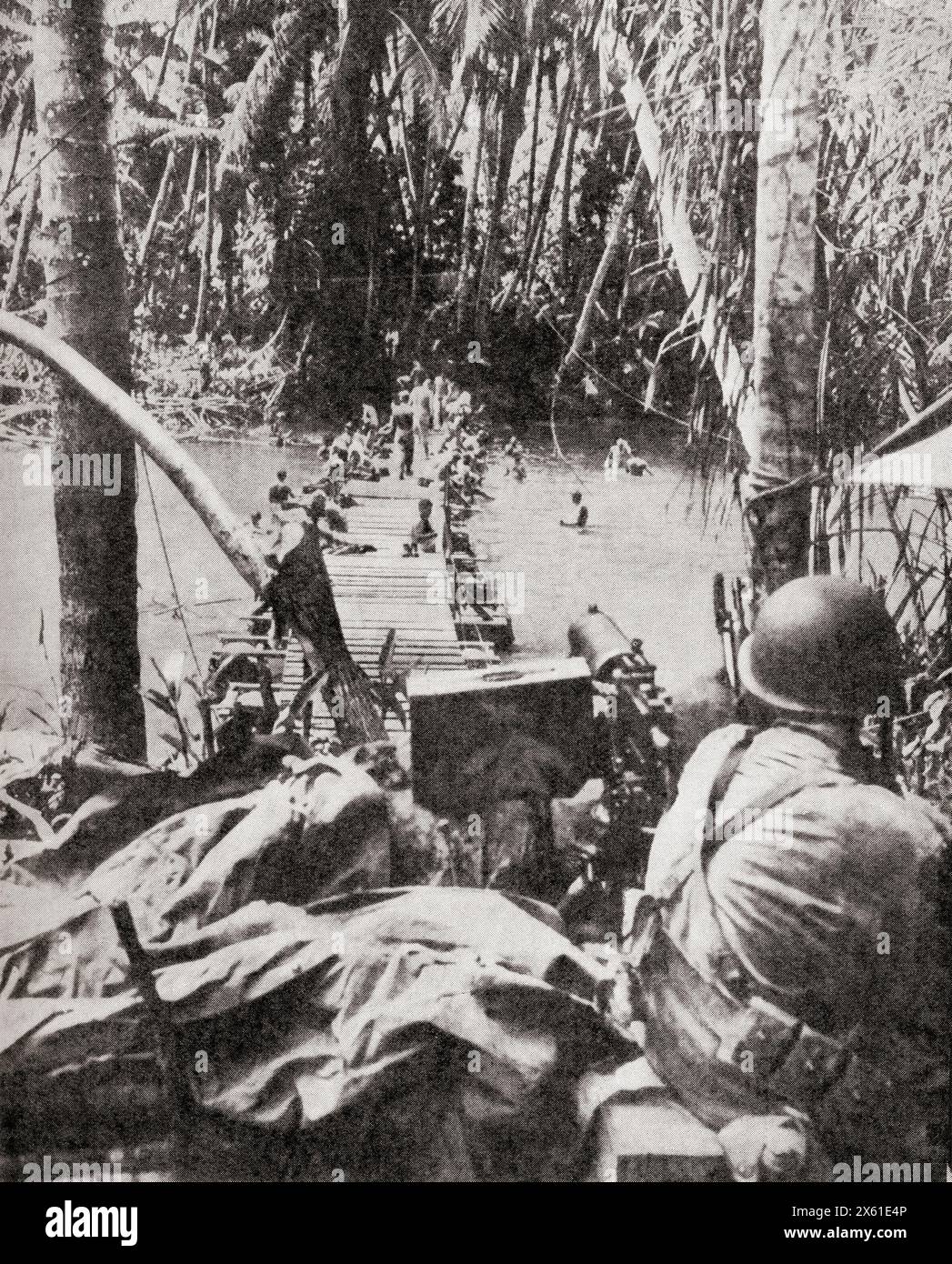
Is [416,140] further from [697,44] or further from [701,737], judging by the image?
[701,737]

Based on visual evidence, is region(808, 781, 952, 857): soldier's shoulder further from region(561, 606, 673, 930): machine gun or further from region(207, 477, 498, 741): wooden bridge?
region(207, 477, 498, 741): wooden bridge

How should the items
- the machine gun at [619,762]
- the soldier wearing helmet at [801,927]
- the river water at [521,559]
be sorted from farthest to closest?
the river water at [521,559] < the machine gun at [619,762] < the soldier wearing helmet at [801,927]

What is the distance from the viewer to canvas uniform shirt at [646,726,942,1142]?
3.61 metres

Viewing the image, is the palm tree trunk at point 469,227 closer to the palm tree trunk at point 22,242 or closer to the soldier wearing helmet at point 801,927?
the palm tree trunk at point 22,242

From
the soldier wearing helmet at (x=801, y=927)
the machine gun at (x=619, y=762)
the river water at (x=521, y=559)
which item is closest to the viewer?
the soldier wearing helmet at (x=801, y=927)

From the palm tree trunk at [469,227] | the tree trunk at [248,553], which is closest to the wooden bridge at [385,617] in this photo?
the tree trunk at [248,553]

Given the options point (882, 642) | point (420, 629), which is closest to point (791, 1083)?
point (882, 642)

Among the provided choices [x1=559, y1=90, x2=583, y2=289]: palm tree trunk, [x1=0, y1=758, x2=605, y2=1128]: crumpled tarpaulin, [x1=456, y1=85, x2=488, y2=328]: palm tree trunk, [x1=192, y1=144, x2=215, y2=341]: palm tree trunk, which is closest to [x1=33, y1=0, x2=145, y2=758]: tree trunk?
[x1=192, y1=144, x2=215, y2=341]: palm tree trunk

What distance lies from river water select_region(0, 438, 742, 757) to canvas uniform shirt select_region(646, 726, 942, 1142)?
1.87ft

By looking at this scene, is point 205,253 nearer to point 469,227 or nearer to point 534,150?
point 469,227

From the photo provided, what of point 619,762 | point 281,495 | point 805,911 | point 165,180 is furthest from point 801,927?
point 165,180

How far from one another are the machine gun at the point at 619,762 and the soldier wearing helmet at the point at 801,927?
0.51 feet

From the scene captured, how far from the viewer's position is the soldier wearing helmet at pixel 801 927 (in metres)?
3.61
